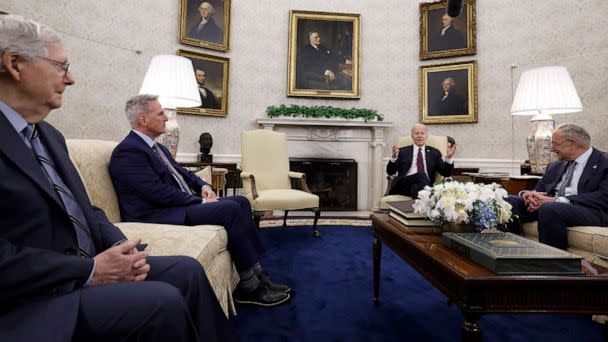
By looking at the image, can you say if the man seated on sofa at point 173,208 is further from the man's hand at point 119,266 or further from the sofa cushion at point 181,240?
the man's hand at point 119,266

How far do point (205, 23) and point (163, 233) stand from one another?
513 cm

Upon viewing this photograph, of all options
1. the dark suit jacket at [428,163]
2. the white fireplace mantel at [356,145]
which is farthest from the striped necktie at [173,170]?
the white fireplace mantel at [356,145]

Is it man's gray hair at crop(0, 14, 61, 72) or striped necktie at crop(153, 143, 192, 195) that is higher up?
man's gray hair at crop(0, 14, 61, 72)

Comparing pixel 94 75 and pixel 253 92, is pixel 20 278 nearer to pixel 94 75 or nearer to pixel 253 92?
pixel 94 75

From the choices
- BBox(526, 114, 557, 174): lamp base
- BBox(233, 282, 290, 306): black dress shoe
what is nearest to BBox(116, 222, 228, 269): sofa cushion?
BBox(233, 282, 290, 306): black dress shoe

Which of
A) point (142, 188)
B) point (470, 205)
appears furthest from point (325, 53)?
point (470, 205)

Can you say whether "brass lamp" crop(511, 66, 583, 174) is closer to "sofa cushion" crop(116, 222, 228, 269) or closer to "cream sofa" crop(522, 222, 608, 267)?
"cream sofa" crop(522, 222, 608, 267)

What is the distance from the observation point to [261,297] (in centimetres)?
236

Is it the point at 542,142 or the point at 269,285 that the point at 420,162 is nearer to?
the point at 542,142

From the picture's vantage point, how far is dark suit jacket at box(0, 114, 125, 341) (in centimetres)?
89

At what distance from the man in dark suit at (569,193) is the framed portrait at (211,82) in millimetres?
4743

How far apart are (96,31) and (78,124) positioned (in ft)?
4.52

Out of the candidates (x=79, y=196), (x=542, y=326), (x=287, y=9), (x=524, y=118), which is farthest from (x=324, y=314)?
(x=287, y=9)

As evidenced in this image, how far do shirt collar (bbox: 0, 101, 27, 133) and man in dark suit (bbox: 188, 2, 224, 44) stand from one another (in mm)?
5323
